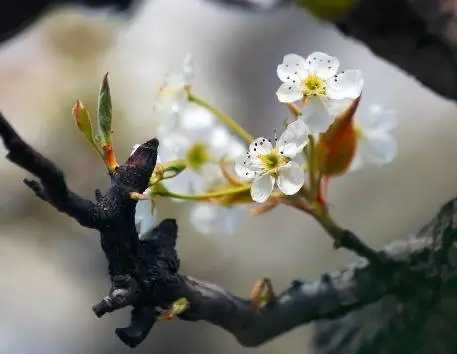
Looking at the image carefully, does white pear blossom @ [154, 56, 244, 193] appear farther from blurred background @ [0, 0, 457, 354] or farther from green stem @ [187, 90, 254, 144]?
blurred background @ [0, 0, 457, 354]

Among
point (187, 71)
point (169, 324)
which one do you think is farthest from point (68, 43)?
point (187, 71)

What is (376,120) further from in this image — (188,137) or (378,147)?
(188,137)

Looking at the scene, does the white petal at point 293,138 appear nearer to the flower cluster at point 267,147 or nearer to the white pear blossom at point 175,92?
the flower cluster at point 267,147

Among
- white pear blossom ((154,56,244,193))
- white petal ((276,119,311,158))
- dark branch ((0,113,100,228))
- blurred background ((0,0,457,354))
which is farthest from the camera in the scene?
blurred background ((0,0,457,354))

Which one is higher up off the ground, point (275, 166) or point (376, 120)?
point (376, 120)

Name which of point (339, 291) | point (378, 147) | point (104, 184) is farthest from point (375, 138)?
point (104, 184)

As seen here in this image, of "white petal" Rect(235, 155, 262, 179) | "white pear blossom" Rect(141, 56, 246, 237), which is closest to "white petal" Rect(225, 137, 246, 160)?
"white pear blossom" Rect(141, 56, 246, 237)

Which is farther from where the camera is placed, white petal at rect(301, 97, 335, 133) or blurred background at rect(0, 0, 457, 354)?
blurred background at rect(0, 0, 457, 354)
